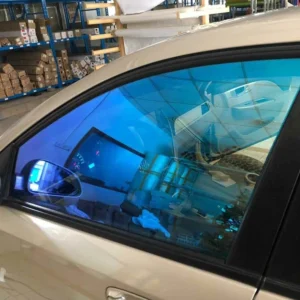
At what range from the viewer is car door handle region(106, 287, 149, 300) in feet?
2.76

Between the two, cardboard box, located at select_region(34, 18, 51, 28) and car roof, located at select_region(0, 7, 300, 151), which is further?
cardboard box, located at select_region(34, 18, 51, 28)

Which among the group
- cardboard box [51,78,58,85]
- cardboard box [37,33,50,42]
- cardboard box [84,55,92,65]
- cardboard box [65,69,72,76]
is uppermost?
cardboard box [37,33,50,42]

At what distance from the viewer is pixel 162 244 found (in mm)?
854

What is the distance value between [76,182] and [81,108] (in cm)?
27

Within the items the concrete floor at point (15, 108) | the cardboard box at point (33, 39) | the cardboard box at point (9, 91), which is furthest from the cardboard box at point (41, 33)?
the cardboard box at point (9, 91)

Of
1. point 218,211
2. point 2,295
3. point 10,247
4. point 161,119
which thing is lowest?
point 2,295

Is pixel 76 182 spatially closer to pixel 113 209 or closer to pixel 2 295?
pixel 113 209

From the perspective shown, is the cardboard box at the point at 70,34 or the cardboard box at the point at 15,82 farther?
the cardboard box at the point at 70,34

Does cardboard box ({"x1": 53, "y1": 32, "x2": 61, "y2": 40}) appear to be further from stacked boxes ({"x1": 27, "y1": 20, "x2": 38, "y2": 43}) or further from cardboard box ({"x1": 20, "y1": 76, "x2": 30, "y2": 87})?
cardboard box ({"x1": 20, "y1": 76, "x2": 30, "y2": 87})

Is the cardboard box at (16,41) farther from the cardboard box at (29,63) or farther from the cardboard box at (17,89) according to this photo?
the cardboard box at (17,89)

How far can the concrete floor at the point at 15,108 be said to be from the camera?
5768 mm

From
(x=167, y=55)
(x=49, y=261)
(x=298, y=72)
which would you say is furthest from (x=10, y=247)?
(x=298, y=72)

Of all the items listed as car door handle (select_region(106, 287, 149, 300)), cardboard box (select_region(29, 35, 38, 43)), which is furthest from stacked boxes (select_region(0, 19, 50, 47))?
car door handle (select_region(106, 287, 149, 300))

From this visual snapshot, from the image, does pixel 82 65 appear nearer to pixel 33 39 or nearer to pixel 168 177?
pixel 33 39
